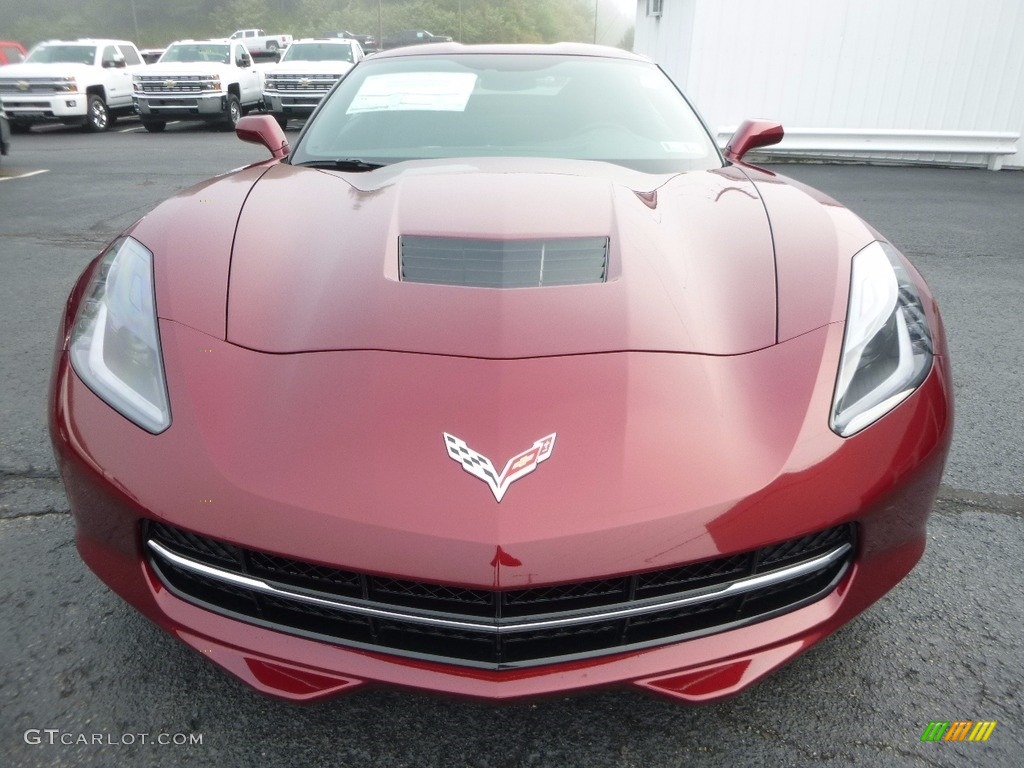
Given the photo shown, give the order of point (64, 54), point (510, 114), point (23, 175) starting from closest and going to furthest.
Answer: point (510, 114) < point (23, 175) < point (64, 54)

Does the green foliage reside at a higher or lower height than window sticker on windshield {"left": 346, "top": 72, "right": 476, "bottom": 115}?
higher

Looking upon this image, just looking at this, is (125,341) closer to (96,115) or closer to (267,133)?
(267,133)

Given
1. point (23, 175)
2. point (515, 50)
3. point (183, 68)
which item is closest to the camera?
point (515, 50)

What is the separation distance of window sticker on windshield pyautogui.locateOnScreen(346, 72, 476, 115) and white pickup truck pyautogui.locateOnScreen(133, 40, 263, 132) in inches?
431

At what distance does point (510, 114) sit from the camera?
2.48 meters

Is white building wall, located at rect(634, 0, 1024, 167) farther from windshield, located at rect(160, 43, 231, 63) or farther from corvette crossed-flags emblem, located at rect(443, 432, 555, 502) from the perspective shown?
windshield, located at rect(160, 43, 231, 63)

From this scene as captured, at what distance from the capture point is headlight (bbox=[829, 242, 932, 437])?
130 centimetres

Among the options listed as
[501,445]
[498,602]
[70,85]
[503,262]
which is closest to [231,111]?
[70,85]

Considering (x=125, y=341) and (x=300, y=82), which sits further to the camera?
(x=300, y=82)

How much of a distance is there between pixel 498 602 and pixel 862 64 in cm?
1018

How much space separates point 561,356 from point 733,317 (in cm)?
39

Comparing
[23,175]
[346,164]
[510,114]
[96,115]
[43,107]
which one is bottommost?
[23,175]

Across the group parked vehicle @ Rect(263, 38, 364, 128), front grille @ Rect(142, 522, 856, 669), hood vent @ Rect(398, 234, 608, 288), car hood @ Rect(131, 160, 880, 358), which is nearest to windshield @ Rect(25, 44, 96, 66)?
parked vehicle @ Rect(263, 38, 364, 128)

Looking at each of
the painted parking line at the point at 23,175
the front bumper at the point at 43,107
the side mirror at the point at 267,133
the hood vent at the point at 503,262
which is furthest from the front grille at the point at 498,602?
the front bumper at the point at 43,107
